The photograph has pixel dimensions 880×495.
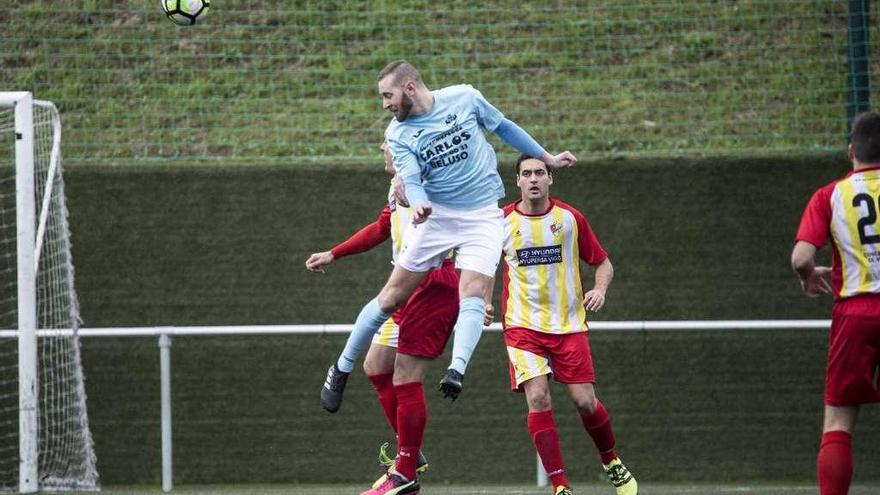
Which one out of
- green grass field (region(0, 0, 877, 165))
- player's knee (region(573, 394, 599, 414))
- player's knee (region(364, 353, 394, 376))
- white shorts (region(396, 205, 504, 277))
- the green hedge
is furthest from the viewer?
green grass field (region(0, 0, 877, 165))

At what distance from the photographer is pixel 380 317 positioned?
21.0 ft

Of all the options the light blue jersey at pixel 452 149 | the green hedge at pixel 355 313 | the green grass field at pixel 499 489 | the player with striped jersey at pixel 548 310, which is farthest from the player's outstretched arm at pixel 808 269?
the green hedge at pixel 355 313

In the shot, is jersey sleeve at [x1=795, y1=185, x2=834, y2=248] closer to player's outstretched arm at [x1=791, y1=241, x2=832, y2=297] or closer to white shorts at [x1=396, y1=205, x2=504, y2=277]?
player's outstretched arm at [x1=791, y1=241, x2=832, y2=297]

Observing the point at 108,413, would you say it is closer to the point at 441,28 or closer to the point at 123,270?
the point at 123,270

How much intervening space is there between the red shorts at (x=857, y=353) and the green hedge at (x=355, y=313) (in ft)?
12.4

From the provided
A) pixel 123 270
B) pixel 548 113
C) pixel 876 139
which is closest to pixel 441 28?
pixel 548 113

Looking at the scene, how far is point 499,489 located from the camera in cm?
859

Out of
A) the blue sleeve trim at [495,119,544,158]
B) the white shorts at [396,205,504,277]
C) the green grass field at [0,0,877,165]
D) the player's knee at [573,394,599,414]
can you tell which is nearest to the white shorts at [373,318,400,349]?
the white shorts at [396,205,504,277]

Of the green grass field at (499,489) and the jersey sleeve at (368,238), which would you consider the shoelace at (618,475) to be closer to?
the green grass field at (499,489)

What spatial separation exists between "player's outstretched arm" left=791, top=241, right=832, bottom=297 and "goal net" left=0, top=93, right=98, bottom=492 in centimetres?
502

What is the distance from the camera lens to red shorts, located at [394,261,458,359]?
661 cm

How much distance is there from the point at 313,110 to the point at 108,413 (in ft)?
9.90

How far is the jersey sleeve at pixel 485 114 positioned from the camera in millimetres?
6383

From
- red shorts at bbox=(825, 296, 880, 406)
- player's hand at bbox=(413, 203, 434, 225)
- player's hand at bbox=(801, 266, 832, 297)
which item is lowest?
red shorts at bbox=(825, 296, 880, 406)
